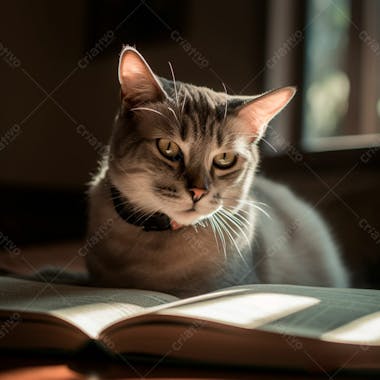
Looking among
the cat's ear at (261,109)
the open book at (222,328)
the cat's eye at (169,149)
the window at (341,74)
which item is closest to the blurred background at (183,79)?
the window at (341,74)

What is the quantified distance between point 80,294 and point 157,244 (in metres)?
0.28

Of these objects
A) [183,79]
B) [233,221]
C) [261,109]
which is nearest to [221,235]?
[233,221]

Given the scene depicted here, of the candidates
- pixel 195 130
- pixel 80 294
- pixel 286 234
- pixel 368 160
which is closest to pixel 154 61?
pixel 368 160

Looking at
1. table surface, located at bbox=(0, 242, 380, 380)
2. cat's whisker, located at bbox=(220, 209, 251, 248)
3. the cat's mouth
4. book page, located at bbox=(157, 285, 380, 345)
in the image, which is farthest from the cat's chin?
table surface, located at bbox=(0, 242, 380, 380)

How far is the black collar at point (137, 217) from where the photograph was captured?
1471 mm

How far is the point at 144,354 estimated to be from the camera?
0.97 meters

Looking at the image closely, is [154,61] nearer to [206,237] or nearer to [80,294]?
[206,237]

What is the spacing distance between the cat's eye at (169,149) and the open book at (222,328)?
391mm

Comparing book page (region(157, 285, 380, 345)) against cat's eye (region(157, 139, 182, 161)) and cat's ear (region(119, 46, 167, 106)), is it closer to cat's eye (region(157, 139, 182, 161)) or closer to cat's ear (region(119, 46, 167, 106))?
cat's eye (region(157, 139, 182, 161))

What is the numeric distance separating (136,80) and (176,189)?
0.30 m

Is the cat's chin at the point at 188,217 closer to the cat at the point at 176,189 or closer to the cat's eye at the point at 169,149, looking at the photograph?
the cat at the point at 176,189

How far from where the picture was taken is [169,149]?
4.64 ft

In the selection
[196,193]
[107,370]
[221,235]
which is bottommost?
[107,370]

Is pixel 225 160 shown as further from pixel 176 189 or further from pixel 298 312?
pixel 298 312
